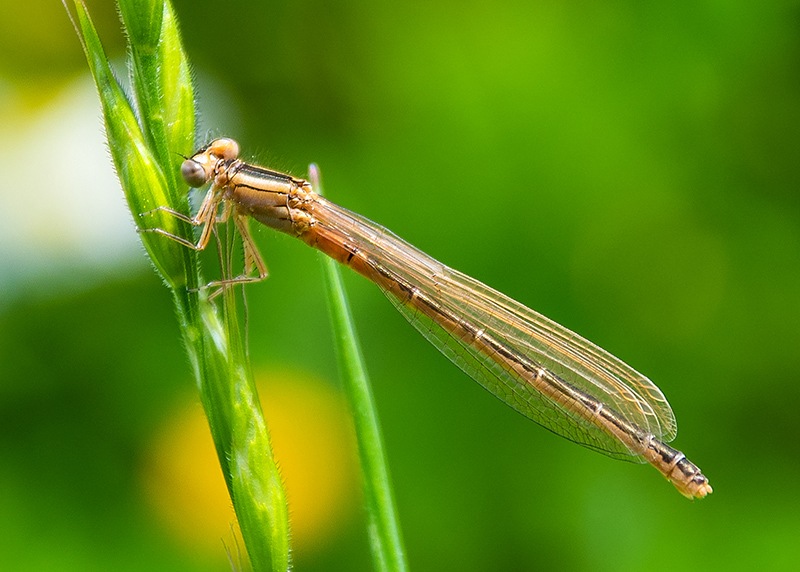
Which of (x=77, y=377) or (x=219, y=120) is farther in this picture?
(x=219, y=120)

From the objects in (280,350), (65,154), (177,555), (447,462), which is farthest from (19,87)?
(447,462)

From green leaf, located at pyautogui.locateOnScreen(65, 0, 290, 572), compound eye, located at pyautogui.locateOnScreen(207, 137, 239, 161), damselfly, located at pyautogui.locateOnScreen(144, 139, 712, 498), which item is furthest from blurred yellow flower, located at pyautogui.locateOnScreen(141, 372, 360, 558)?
green leaf, located at pyautogui.locateOnScreen(65, 0, 290, 572)

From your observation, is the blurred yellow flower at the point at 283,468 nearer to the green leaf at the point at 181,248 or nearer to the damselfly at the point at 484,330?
the damselfly at the point at 484,330

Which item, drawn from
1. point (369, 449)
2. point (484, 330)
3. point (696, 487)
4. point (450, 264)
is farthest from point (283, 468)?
point (369, 449)

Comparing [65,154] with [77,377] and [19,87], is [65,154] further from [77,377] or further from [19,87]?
[77,377]

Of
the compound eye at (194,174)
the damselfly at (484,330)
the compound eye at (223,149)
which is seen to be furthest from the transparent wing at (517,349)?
the compound eye at (194,174)

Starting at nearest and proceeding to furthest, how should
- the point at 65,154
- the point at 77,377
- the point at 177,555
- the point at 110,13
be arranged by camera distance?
the point at 177,555
the point at 77,377
the point at 65,154
the point at 110,13
